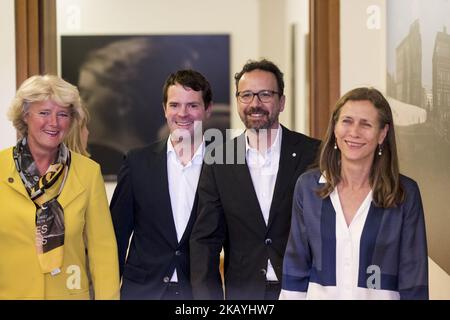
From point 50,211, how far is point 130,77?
359 cm

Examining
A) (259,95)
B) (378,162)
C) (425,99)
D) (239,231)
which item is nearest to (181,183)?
(239,231)

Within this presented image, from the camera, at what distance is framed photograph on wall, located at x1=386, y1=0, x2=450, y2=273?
227cm

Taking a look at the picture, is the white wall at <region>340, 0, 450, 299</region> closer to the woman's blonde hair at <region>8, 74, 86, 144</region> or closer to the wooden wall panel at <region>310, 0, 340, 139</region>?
the wooden wall panel at <region>310, 0, 340, 139</region>

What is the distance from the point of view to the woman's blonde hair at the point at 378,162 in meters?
2.12

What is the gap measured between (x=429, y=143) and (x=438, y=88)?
23cm

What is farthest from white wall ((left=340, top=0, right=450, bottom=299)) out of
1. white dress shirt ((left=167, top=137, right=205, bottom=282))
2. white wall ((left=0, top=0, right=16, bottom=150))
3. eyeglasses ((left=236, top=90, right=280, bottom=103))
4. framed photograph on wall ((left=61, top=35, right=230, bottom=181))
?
framed photograph on wall ((left=61, top=35, right=230, bottom=181))

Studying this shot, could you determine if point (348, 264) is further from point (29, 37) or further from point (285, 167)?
point (29, 37)

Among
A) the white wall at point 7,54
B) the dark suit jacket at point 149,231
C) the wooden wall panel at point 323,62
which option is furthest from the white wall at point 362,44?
the white wall at point 7,54

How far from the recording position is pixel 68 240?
7.54 feet

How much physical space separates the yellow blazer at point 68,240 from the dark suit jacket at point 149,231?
20cm

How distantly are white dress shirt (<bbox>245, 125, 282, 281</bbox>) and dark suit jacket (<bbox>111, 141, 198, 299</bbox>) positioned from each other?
0.24m

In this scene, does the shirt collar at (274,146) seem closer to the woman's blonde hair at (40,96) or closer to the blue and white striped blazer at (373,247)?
Result: the blue and white striped blazer at (373,247)
